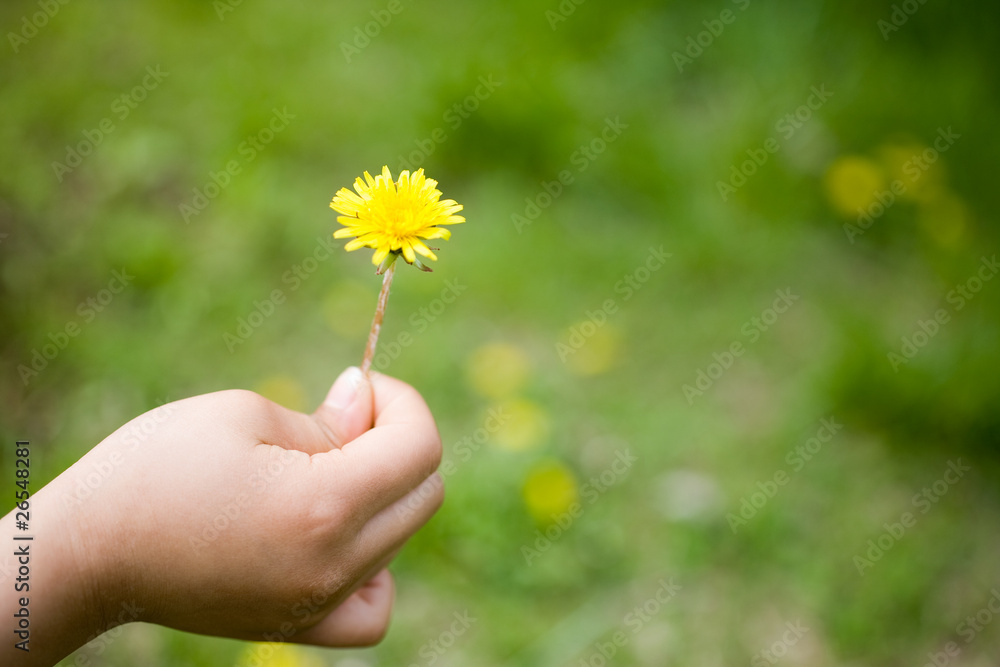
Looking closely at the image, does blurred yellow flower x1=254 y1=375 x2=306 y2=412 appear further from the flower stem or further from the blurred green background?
the flower stem

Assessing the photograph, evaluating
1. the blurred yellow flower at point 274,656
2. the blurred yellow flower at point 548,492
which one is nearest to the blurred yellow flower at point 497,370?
the blurred yellow flower at point 548,492

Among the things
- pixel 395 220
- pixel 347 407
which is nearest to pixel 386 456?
pixel 347 407

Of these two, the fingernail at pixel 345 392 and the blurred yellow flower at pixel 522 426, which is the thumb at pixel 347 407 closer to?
the fingernail at pixel 345 392

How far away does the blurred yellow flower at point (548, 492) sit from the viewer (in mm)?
1672

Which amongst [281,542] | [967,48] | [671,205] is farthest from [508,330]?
[967,48]

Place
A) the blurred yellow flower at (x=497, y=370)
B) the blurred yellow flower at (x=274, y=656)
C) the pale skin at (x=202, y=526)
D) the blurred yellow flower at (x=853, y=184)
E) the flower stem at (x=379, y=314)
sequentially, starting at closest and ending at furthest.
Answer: the pale skin at (x=202, y=526) → the flower stem at (x=379, y=314) → the blurred yellow flower at (x=274, y=656) → the blurred yellow flower at (x=497, y=370) → the blurred yellow flower at (x=853, y=184)

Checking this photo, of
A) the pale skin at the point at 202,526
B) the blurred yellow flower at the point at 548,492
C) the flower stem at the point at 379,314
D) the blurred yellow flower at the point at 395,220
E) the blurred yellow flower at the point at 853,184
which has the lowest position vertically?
the pale skin at the point at 202,526

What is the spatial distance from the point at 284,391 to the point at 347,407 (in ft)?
2.77

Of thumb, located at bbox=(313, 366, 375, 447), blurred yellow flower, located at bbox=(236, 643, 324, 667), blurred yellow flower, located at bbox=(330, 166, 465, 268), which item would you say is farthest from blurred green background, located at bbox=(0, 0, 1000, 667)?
blurred yellow flower, located at bbox=(330, 166, 465, 268)

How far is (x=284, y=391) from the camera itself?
1.91m

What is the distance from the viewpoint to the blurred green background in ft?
5.51

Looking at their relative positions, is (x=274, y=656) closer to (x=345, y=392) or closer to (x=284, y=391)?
(x=284, y=391)

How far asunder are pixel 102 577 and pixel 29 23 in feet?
7.57

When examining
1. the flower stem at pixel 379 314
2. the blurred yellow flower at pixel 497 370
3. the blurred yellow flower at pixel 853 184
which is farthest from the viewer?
the blurred yellow flower at pixel 853 184
